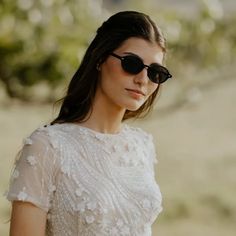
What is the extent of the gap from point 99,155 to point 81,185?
14 cm

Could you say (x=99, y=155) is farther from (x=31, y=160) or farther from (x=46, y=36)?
(x=46, y=36)

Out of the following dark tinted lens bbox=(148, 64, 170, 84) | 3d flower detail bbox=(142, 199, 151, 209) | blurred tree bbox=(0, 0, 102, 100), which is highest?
blurred tree bbox=(0, 0, 102, 100)

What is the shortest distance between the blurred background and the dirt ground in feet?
0.05

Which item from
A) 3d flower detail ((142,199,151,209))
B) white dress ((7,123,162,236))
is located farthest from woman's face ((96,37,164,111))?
3d flower detail ((142,199,151,209))

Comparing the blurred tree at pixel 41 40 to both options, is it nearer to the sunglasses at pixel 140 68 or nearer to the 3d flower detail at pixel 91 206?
the sunglasses at pixel 140 68

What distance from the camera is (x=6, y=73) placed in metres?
5.90

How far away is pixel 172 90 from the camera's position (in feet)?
47.6

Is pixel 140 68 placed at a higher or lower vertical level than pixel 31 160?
higher

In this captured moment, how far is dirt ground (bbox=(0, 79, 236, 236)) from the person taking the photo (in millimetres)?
10523

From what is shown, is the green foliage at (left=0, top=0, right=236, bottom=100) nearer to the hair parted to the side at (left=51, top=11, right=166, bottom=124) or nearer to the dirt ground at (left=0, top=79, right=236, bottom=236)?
the hair parted to the side at (left=51, top=11, right=166, bottom=124)

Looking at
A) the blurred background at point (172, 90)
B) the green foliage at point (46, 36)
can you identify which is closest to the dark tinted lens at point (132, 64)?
the blurred background at point (172, 90)

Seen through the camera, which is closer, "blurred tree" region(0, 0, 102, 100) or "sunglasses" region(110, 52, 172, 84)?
"sunglasses" region(110, 52, 172, 84)

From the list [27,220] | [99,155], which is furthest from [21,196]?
[99,155]

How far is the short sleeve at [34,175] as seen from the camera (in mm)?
1972
